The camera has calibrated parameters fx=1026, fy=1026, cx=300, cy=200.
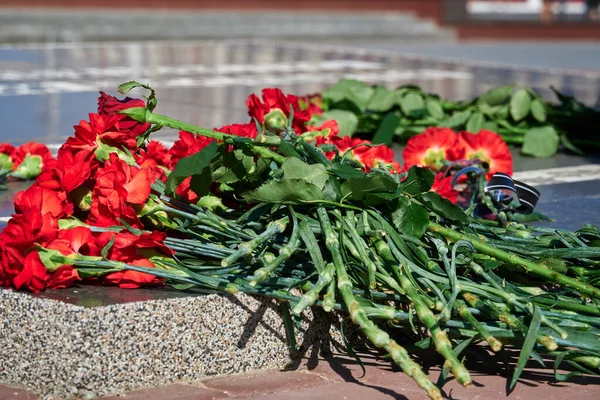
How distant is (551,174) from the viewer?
4543mm

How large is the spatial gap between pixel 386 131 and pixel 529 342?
256 cm

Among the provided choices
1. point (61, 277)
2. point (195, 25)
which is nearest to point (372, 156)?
point (61, 277)

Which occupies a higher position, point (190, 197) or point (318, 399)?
point (190, 197)

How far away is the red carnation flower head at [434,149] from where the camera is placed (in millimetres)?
3693

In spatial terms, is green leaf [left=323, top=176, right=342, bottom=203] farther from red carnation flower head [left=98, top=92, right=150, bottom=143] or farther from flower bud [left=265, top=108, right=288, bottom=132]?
flower bud [left=265, top=108, right=288, bottom=132]

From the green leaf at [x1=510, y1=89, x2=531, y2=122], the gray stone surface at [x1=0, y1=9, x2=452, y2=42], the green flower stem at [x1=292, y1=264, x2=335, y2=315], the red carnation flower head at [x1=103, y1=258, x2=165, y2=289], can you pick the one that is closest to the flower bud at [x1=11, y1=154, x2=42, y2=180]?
the red carnation flower head at [x1=103, y1=258, x2=165, y2=289]

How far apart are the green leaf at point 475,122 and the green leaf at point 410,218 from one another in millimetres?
2306

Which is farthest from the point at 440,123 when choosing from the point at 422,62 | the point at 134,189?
the point at 422,62

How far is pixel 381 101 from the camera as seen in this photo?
5.16m

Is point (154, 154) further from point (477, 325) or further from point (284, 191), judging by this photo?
point (477, 325)

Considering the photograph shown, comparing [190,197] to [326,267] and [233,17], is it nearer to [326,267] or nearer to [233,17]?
[326,267]

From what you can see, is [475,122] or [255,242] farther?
[475,122]

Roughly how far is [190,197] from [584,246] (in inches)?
38.7

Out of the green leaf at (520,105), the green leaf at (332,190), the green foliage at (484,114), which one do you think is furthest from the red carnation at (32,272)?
the green leaf at (520,105)
